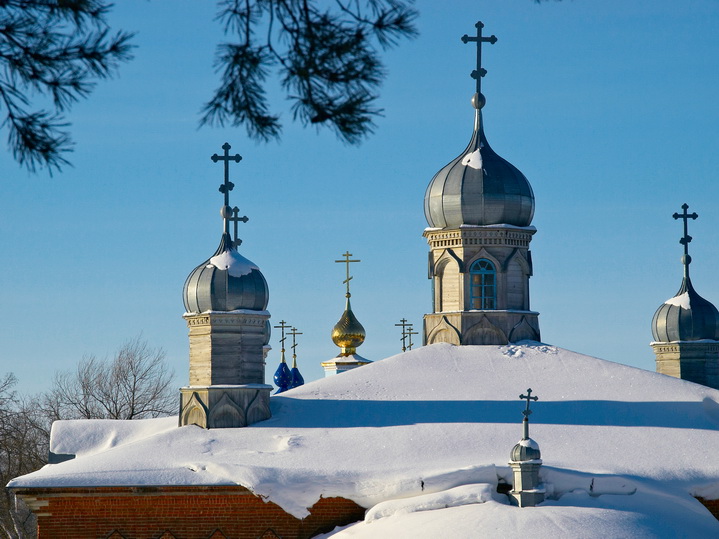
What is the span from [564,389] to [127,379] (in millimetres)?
21332

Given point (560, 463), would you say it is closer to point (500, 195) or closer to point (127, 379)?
point (500, 195)

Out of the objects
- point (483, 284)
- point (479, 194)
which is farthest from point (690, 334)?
point (479, 194)

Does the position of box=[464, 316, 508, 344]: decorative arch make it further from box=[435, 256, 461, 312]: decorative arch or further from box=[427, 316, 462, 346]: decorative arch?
box=[435, 256, 461, 312]: decorative arch

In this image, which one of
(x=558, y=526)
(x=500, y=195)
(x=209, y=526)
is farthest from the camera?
(x=500, y=195)

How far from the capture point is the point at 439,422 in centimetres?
2538

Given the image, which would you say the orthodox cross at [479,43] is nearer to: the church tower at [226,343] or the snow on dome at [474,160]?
the snow on dome at [474,160]

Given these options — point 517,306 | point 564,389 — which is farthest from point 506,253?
point 564,389

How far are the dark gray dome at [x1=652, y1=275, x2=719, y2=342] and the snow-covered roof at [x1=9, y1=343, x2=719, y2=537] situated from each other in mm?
6439

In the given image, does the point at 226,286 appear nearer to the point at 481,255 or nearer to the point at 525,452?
the point at 481,255

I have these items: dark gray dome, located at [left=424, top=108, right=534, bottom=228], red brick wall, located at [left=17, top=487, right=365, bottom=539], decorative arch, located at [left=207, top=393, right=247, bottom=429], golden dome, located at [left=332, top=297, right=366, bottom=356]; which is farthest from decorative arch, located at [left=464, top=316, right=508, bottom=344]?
golden dome, located at [left=332, top=297, right=366, bottom=356]

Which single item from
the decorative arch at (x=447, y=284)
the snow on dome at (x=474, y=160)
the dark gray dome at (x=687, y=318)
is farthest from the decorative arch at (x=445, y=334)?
the dark gray dome at (x=687, y=318)

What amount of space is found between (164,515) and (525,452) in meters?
6.08

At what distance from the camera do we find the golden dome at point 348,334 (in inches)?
1599

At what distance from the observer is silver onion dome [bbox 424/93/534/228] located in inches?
1147
